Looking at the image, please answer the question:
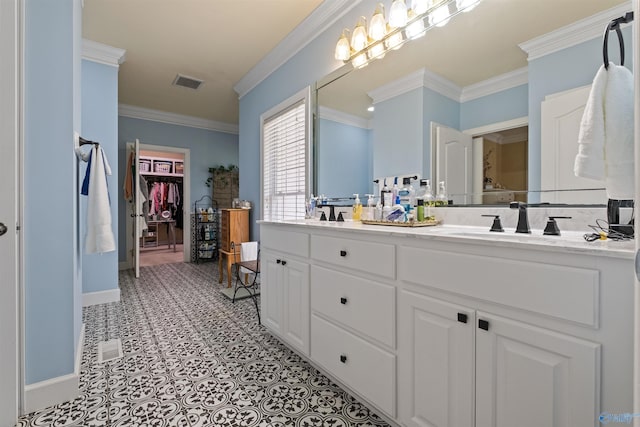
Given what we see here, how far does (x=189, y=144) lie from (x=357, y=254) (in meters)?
5.16

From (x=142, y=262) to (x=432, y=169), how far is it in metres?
5.60

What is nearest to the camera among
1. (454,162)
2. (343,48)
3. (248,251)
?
(454,162)

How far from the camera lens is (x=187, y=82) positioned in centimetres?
402

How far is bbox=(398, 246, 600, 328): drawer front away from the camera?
787mm

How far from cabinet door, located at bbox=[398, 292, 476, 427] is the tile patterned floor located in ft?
1.14

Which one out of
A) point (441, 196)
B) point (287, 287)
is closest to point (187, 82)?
point (287, 287)

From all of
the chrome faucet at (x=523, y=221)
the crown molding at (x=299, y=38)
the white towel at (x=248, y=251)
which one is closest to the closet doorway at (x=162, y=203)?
the white towel at (x=248, y=251)

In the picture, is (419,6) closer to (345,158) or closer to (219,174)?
(345,158)

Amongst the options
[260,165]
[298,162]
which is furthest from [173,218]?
[298,162]

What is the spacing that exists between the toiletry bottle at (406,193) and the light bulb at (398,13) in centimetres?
100

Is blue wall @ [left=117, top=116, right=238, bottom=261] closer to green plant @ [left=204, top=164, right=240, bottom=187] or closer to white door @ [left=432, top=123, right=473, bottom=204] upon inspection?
green plant @ [left=204, top=164, right=240, bottom=187]

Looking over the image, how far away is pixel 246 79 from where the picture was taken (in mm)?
3857

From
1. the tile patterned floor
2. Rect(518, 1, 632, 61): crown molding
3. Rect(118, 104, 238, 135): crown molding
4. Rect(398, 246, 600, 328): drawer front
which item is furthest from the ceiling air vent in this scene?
Rect(398, 246, 600, 328): drawer front

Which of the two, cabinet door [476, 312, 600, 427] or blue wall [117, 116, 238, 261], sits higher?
blue wall [117, 116, 238, 261]
